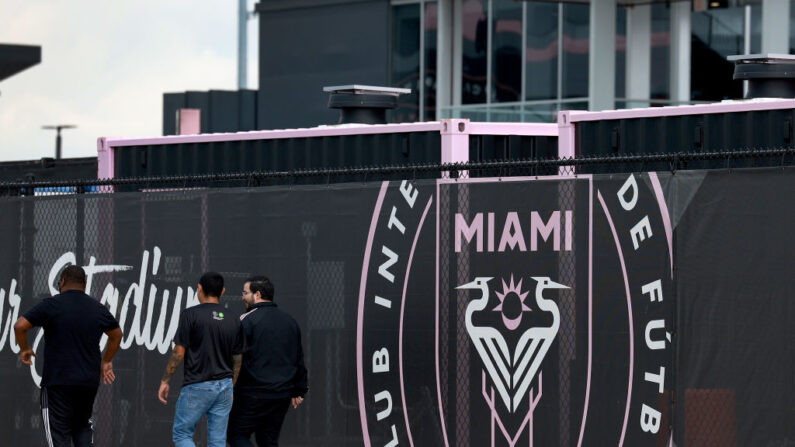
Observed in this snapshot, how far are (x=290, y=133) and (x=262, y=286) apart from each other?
18.3ft

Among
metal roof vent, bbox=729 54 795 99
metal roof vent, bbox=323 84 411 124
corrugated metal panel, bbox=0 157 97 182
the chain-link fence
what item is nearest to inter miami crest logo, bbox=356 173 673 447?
the chain-link fence

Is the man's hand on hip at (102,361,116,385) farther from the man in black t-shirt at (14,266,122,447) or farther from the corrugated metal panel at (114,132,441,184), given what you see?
the corrugated metal panel at (114,132,441,184)

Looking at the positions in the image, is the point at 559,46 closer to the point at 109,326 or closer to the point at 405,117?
the point at 405,117

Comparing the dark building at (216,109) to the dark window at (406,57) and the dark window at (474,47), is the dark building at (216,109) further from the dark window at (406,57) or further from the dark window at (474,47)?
the dark window at (474,47)

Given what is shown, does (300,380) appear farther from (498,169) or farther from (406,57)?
(406,57)

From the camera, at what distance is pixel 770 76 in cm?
1501

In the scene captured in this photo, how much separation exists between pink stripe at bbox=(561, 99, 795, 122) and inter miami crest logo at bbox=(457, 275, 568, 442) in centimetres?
373

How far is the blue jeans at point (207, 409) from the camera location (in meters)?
9.90

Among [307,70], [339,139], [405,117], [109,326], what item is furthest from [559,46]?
[109,326]

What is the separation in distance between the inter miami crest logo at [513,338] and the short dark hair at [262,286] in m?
1.39

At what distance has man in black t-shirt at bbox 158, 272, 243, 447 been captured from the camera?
32.3ft

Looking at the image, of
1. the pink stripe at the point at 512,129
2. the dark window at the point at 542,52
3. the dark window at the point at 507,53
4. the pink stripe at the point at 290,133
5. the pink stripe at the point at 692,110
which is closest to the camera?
the pink stripe at the point at 692,110

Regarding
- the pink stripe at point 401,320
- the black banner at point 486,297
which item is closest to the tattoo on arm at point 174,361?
the black banner at point 486,297

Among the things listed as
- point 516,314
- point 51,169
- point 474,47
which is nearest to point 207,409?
point 516,314
